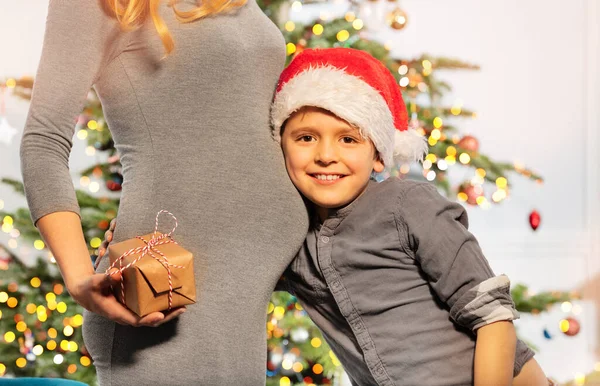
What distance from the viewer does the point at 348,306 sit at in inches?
52.1

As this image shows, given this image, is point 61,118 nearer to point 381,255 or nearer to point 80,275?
point 80,275

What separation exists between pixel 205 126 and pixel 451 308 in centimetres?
57

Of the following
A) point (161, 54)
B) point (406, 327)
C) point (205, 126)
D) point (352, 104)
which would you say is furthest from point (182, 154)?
point (406, 327)

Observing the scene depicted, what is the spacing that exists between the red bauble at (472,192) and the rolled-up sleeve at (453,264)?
1816 millimetres

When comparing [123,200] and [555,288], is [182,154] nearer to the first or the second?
[123,200]

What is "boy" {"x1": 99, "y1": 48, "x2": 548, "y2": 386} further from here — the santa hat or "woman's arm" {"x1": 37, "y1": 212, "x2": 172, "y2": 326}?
"woman's arm" {"x1": 37, "y1": 212, "x2": 172, "y2": 326}

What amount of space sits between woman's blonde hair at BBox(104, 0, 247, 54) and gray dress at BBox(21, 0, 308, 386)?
2 centimetres

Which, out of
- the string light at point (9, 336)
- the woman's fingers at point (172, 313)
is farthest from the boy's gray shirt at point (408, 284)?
the string light at point (9, 336)

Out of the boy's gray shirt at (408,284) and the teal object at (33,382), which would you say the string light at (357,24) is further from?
the teal object at (33,382)

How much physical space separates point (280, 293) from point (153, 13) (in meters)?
1.78

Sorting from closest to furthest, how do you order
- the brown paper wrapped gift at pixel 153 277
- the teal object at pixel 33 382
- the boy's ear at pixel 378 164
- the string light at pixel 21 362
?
the brown paper wrapped gift at pixel 153 277, the boy's ear at pixel 378 164, the teal object at pixel 33 382, the string light at pixel 21 362

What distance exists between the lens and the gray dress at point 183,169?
1137mm

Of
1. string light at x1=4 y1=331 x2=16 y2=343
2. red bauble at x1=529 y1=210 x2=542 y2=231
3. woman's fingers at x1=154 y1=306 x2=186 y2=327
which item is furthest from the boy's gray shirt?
red bauble at x1=529 y1=210 x2=542 y2=231

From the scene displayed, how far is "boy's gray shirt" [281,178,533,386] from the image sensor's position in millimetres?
1263
